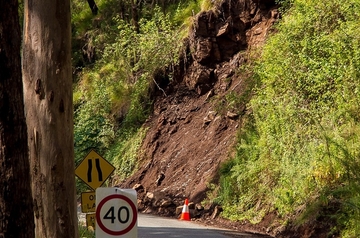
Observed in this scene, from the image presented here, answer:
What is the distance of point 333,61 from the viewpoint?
18.8m

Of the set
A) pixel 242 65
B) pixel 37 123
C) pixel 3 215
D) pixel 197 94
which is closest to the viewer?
pixel 3 215

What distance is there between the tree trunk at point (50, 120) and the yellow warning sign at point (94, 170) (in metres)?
3.97

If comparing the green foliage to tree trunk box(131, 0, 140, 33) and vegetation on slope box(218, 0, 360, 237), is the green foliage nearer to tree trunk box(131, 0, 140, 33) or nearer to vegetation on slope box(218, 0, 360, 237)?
tree trunk box(131, 0, 140, 33)

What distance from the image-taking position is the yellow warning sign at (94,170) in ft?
44.2

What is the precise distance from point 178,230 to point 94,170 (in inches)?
164

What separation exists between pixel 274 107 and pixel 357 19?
A: 311 centimetres

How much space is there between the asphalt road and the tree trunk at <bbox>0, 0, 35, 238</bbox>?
925 cm

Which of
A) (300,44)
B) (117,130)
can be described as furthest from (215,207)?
(117,130)

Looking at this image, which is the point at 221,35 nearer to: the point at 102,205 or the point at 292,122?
the point at 292,122

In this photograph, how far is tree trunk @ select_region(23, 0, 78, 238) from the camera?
9.34m

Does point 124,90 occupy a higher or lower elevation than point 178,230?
higher

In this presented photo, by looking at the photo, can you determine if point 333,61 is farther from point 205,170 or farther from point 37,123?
point 37,123

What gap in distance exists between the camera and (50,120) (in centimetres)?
936

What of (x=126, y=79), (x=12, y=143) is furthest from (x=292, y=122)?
(x=126, y=79)
